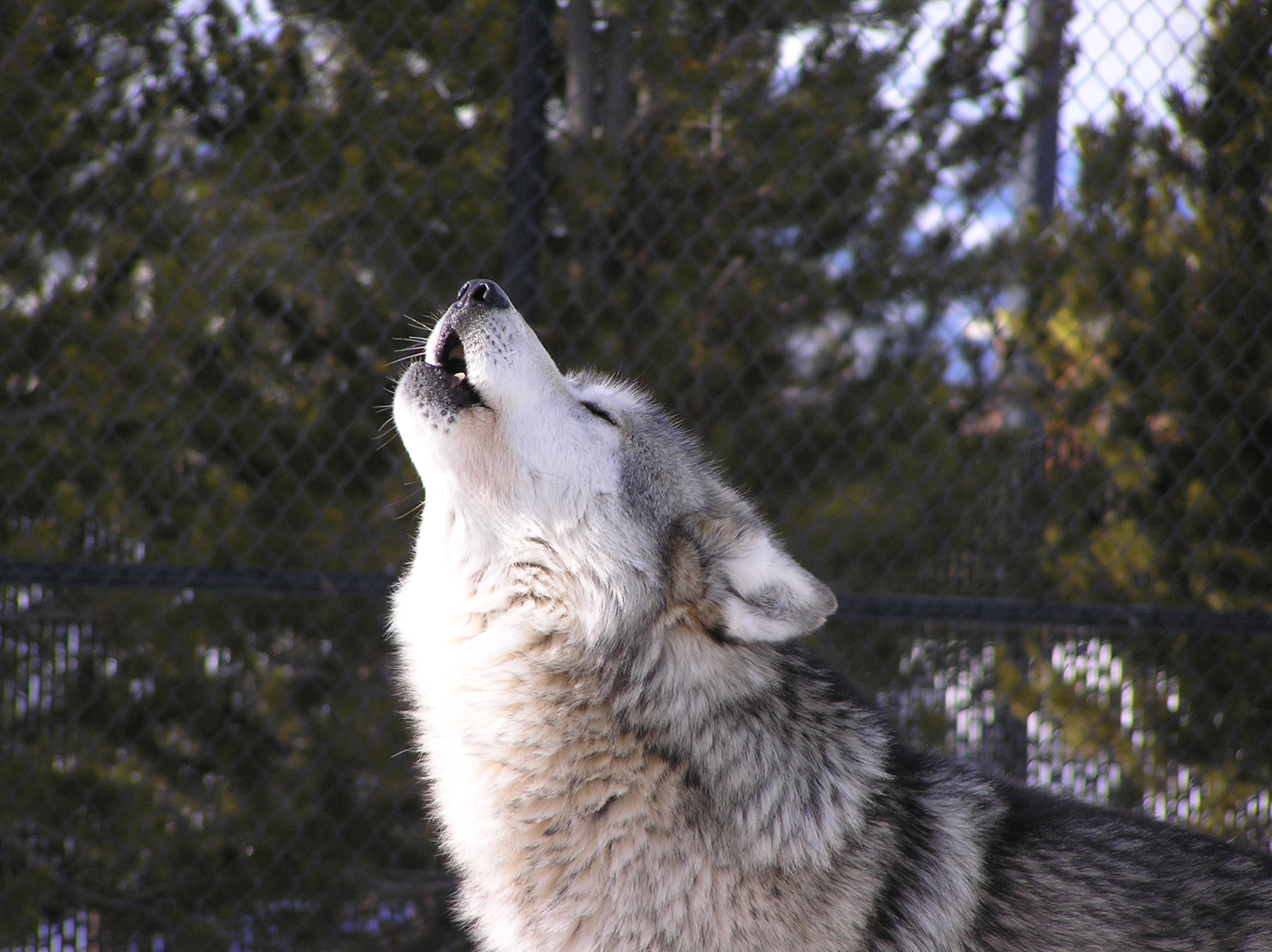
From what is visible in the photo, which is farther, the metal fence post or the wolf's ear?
the metal fence post

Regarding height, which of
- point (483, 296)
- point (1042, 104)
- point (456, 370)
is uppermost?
point (1042, 104)

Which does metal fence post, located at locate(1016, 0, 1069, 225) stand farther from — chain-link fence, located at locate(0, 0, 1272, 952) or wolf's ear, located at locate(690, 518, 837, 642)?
wolf's ear, located at locate(690, 518, 837, 642)

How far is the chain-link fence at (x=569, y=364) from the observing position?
12.7ft

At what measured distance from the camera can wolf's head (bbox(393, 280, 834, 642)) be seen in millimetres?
2156

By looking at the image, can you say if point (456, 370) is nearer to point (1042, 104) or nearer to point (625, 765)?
point (625, 765)

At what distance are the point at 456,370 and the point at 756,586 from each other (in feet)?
2.92

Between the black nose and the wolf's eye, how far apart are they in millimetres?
295

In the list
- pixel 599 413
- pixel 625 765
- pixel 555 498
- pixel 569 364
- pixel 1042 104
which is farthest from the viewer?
pixel 1042 104

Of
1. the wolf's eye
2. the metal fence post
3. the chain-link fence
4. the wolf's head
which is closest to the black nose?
the wolf's head

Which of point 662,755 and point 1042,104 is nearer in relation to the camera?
point 662,755

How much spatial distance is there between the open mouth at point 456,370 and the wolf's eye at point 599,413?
268 mm

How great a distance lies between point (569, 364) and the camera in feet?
13.9

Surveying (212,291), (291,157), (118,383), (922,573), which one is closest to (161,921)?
(118,383)

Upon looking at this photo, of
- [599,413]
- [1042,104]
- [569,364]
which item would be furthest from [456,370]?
[1042,104]
